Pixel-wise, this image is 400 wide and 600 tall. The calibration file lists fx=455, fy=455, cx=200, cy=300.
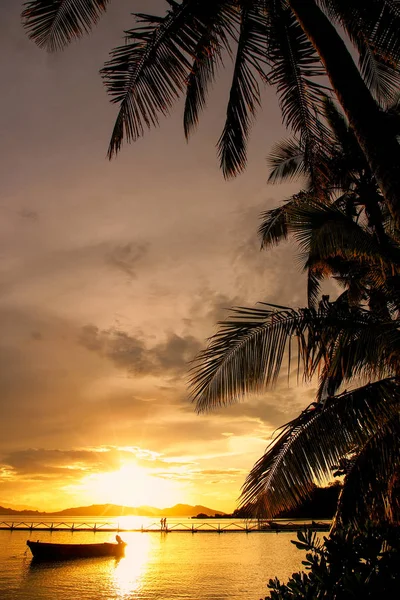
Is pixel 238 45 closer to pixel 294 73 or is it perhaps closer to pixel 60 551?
pixel 294 73

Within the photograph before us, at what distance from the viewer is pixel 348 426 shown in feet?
18.3

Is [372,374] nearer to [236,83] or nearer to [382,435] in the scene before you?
[382,435]

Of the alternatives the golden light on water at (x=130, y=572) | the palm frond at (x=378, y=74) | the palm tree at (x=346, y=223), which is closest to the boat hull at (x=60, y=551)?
the golden light on water at (x=130, y=572)

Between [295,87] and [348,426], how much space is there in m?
4.71

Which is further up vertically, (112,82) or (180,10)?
(180,10)

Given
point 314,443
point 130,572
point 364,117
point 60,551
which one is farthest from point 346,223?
point 60,551

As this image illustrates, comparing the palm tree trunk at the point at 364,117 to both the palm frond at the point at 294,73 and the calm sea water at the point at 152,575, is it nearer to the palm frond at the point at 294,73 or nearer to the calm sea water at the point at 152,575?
the palm frond at the point at 294,73

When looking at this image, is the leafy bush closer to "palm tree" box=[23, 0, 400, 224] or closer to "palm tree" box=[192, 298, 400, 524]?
"palm tree" box=[192, 298, 400, 524]

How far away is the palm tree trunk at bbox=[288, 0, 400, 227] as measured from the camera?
4.48 meters

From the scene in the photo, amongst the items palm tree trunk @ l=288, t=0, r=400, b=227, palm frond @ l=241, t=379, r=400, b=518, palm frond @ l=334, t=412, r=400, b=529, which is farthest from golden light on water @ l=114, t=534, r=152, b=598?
palm tree trunk @ l=288, t=0, r=400, b=227

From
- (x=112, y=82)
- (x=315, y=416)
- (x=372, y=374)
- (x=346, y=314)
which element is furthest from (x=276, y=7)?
(x=315, y=416)

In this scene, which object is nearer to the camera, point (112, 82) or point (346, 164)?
point (112, 82)

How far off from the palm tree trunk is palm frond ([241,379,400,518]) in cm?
242

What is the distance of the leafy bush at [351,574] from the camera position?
332 cm
